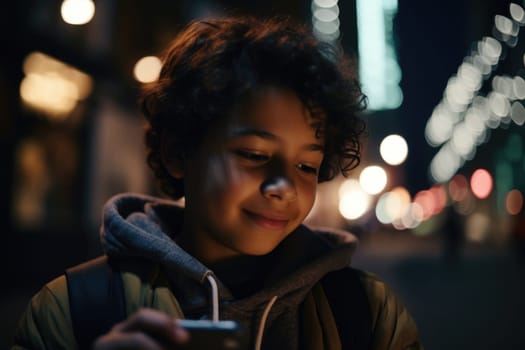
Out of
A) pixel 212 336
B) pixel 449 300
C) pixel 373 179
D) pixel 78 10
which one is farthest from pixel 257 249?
pixel 373 179

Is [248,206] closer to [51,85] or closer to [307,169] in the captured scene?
[307,169]

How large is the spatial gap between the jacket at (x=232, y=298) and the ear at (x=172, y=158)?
210 millimetres

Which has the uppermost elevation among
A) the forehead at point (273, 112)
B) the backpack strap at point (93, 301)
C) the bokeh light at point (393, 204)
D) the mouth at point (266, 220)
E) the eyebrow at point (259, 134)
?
the forehead at point (273, 112)

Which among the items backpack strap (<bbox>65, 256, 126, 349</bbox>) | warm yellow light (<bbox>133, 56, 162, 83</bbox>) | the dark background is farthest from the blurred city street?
backpack strap (<bbox>65, 256, 126, 349</bbox>)

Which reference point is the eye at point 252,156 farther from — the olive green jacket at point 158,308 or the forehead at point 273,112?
the olive green jacket at point 158,308

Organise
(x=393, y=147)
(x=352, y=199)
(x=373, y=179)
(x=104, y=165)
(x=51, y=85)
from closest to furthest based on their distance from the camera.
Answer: (x=51, y=85), (x=104, y=165), (x=393, y=147), (x=352, y=199), (x=373, y=179)

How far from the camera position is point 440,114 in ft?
193

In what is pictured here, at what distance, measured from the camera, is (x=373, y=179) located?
48.9 meters

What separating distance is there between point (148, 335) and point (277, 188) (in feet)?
2.20

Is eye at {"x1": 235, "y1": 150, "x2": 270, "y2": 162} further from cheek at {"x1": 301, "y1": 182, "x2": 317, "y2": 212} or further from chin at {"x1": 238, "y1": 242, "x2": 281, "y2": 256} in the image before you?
chin at {"x1": 238, "y1": 242, "x2": 281, "y2": 256}

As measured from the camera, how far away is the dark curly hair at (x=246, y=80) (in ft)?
6.42

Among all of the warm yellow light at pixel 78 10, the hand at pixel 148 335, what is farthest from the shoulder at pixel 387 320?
the warm yellow light at pixel 78 10

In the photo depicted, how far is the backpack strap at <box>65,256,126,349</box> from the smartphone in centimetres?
57

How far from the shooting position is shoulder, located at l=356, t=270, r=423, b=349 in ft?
6.36
